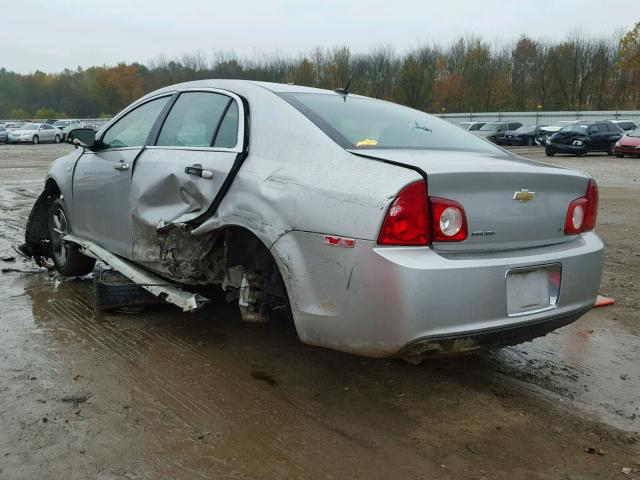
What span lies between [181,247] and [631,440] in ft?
8.58

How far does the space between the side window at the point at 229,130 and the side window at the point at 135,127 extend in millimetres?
853

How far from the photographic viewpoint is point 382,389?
3262 millimetres

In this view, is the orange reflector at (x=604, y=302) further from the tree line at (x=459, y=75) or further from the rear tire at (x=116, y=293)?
the tree line at (x=459, y=75)

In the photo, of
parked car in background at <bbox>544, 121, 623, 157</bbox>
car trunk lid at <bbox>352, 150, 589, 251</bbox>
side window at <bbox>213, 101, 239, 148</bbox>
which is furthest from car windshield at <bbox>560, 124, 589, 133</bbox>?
side window at <bbox>213, 101, 239, 148</bbox>

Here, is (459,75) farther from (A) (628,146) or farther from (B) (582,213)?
(B) (582,213)

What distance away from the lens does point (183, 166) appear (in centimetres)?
358

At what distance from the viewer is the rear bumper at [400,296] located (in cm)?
247

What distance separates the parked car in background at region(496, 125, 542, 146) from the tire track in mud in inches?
1356

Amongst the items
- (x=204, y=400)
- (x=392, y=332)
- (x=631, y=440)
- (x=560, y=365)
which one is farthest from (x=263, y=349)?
(x=631, y=440)

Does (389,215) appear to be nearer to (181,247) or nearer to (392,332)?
(392,332)

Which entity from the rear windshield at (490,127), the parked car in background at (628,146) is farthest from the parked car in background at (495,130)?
the parked car in background at (628,146)

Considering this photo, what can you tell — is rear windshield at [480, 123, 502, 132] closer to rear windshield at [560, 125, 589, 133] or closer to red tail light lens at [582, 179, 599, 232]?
rear windshield at [560, 125, 589, 133]

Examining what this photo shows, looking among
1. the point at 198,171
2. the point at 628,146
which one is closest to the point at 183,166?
the point at 198,171

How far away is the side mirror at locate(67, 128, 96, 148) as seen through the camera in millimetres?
4637
